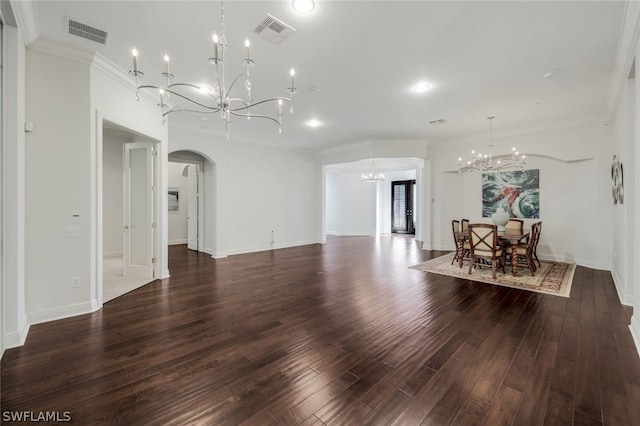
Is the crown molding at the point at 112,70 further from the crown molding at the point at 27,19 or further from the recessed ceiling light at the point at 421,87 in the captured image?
the recessed ceiling light at the point at 421,87

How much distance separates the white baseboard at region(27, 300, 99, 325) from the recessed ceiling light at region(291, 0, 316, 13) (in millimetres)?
4103

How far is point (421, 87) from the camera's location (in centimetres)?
427

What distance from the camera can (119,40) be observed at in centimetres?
309

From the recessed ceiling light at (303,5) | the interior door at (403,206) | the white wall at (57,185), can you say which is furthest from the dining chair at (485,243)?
the interior door at (403,206)

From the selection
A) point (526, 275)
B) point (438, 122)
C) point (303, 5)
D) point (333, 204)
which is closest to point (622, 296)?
point (526, 275)

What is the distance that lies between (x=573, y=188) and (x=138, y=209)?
30.2ft

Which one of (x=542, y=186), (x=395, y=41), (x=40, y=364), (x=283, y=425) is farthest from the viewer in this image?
(x=542, y=186)

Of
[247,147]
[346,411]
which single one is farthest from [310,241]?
[346,411]

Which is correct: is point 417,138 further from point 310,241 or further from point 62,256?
point 62,256

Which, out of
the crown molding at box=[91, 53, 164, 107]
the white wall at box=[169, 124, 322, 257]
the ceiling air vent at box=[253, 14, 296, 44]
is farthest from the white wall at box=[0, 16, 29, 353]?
the white wall at box=[169, 124, 322, 257]

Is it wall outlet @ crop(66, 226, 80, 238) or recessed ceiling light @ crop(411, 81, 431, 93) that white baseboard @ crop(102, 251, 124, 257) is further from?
recessed ceiling light @ crop(411, 81, 431, 93)

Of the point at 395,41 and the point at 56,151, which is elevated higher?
the point at 395,41

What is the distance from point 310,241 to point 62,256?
275 inches

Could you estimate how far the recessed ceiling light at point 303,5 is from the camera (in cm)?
245
